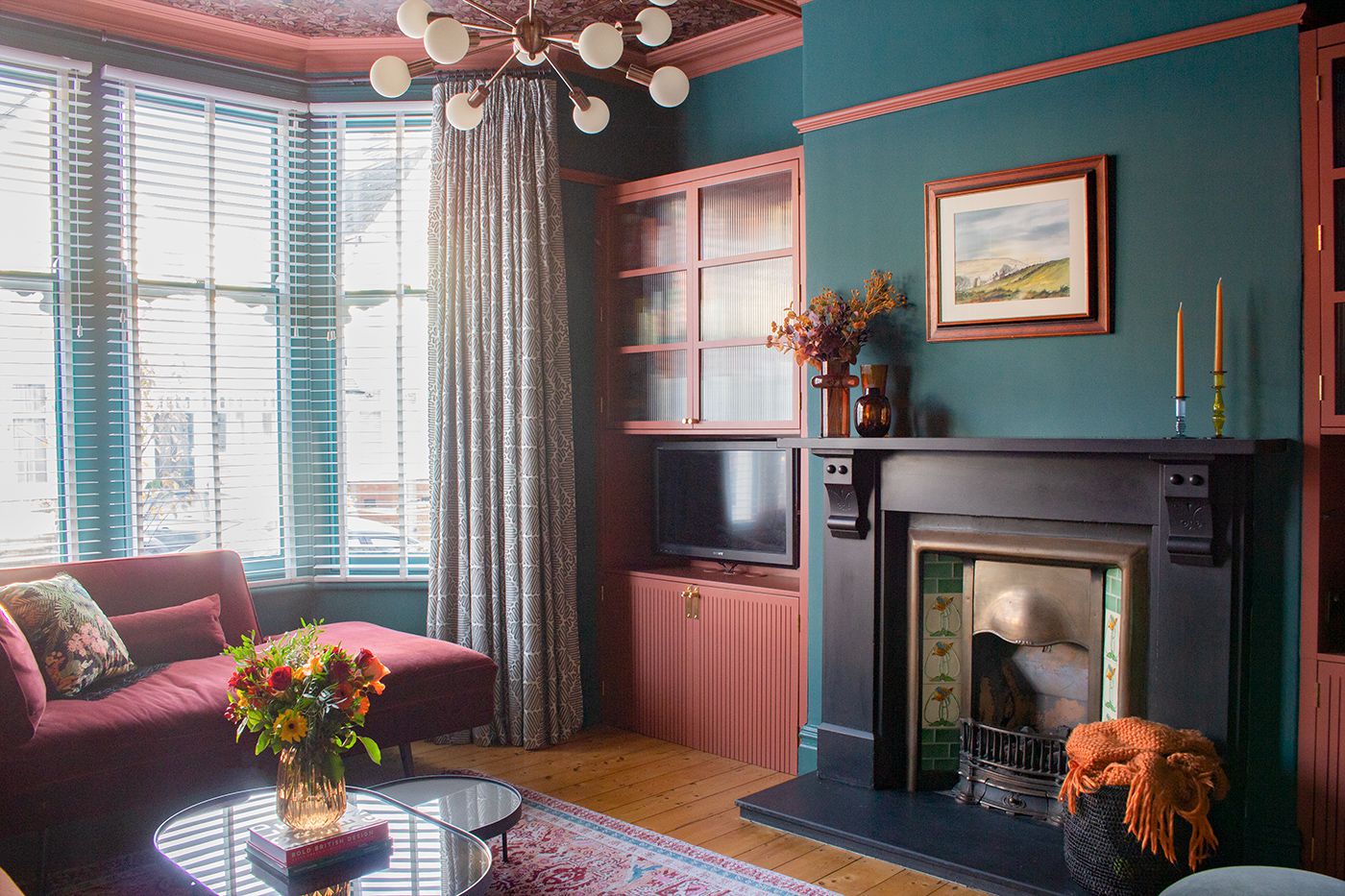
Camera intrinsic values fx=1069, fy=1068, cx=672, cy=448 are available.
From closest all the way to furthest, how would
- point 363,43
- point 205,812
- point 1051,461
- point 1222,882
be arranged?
point 1222,882 < point 205,812 < point 1051,461 < point 363,43

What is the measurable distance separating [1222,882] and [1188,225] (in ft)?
5.84

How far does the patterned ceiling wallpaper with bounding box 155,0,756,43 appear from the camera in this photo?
160 inches

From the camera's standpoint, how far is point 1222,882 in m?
1.97

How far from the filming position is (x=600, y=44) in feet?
7.85

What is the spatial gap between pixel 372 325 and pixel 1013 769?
A: 10.1 ft

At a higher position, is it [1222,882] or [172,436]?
[172,436]

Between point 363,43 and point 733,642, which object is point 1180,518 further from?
point 363,43

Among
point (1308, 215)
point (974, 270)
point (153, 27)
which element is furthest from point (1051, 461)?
point (153, 27)

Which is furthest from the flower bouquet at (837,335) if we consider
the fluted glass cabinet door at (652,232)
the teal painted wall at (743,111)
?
the teal painted wall at (743,111)

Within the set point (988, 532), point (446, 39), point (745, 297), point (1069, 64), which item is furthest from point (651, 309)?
point (446, 39)

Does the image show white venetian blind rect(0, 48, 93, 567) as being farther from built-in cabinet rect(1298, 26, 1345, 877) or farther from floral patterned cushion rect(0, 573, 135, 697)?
built-in cabinet rect(1298, 26, 1345, 877)

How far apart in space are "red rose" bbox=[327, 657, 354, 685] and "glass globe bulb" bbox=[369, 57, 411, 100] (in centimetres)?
135

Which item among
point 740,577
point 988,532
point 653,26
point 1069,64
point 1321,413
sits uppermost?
point 1069,64

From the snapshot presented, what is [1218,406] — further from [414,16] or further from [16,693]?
[16,693]
